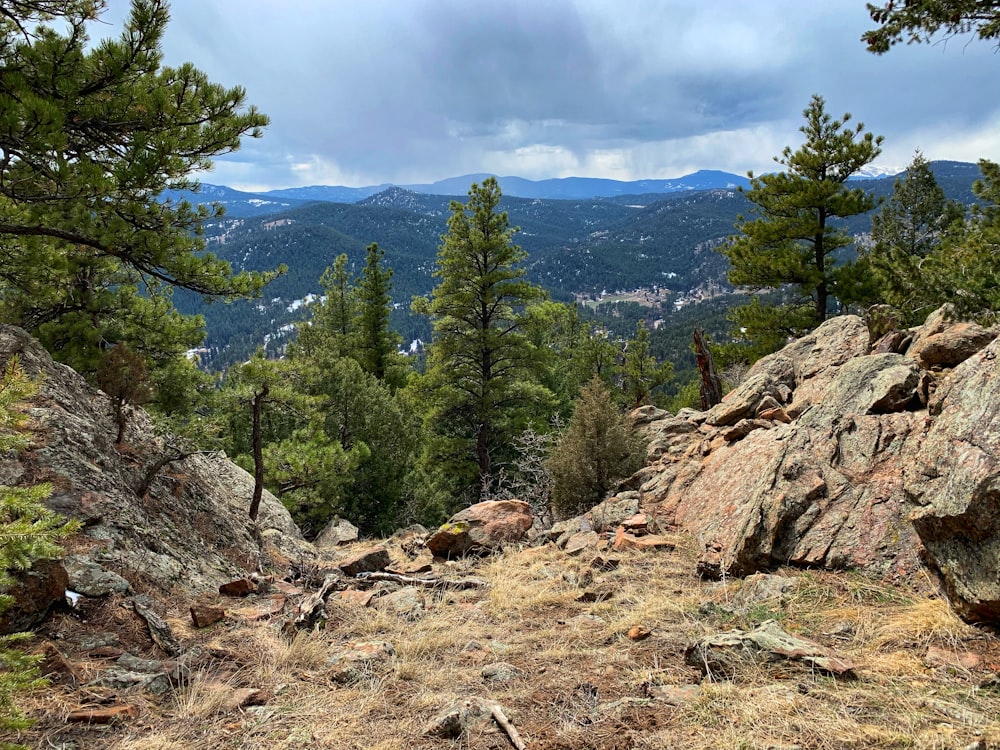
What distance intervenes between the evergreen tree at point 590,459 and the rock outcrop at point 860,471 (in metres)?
0.52

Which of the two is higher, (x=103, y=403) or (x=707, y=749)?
(x=103, y=403)

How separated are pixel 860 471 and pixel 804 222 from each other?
1383 centimetres

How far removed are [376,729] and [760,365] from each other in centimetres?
1222

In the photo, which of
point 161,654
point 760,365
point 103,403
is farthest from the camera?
point 760,365

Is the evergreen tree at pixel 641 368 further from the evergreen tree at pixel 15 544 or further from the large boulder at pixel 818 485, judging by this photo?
the evergreen tree at pixel 15 544

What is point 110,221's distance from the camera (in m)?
5.24

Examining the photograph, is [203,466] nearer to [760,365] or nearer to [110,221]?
[110,221]

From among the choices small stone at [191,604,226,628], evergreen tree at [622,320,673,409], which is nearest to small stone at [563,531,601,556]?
small stone at [191,604,226,628]

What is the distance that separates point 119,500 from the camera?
590 centimetres

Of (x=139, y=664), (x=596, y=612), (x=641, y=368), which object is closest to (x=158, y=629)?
(x=139, y=664)

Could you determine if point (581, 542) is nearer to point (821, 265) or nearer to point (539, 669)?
point (539, 669)

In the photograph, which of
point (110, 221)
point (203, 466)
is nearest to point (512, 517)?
point (203, 466)

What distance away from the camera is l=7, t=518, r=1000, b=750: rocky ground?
123 inches

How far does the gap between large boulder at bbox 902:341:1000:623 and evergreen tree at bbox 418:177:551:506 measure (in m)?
13.4
